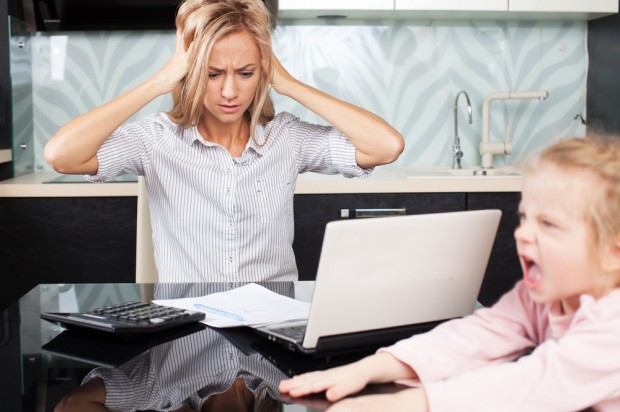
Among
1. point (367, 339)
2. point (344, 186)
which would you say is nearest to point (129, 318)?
point (367, 339)

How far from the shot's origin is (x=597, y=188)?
87cm

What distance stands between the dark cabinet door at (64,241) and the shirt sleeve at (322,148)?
1022 mm

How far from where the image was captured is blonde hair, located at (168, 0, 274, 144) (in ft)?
5.76

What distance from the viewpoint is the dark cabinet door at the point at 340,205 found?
2912 millimetres

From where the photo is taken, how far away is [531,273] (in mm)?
907

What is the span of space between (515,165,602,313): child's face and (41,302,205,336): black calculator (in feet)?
1.87

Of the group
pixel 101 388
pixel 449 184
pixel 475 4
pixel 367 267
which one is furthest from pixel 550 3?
pixel 101 388

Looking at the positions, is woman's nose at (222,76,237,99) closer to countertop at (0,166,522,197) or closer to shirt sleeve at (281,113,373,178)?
shirt sleeve at (281,113,373,178)

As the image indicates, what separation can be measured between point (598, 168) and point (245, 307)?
0.68m

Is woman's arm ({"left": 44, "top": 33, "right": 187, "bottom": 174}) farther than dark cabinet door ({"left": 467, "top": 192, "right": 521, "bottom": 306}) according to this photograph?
No

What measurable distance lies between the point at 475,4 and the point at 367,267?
232 cm

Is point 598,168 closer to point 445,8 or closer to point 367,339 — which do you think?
point 367,339

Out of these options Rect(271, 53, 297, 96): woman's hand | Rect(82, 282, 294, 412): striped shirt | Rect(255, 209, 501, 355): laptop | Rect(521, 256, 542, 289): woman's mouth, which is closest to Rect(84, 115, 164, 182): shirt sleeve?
Rect(271, 53, 297, 96): woman's hand

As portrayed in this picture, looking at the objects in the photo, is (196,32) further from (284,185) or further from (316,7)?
(316,7)
